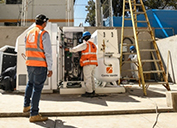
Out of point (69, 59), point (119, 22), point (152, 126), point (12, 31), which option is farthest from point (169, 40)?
point (12, 31)

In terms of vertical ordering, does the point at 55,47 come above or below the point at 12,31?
below

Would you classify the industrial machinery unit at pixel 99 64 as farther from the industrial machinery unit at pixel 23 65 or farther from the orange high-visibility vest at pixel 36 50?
the orange high-visibility vest at pixel 36 50

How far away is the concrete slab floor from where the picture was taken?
2334 mm

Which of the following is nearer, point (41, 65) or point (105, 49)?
point (41, 65)

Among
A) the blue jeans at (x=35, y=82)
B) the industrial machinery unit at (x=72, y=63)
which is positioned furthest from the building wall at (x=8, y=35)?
the blue jeans at (x=35, y=82)

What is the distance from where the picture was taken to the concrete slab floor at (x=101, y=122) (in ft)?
7.66

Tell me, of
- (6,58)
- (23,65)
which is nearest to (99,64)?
(23,65)

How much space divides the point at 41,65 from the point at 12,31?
648 centimetres

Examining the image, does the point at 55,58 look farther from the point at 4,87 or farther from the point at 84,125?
the point at 84,125

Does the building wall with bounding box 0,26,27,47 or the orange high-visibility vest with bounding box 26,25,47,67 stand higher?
the building wall with bounding box 0,26,27,47

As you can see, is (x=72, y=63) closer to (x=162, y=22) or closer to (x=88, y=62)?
(x=88, y=62)

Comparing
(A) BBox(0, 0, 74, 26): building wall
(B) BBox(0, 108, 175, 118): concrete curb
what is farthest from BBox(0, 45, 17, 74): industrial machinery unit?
(A) BBox(0, 0, 74, 26): building wall

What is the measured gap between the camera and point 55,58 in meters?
4.84

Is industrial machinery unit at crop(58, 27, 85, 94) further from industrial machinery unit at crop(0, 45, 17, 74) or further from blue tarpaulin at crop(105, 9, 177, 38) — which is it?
blue tarpaulin at crop(105, 9, 177, 38)
